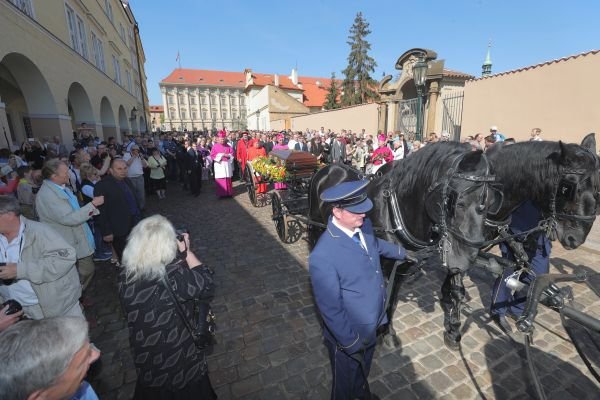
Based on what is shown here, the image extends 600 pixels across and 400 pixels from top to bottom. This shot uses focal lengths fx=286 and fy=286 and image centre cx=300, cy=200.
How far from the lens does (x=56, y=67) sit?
1127 cm

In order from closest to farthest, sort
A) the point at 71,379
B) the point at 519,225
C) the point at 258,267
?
the point at 71,379
the point at 519,225
the point at 258,267

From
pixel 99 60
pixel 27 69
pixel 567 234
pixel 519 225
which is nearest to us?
pixel 567 234

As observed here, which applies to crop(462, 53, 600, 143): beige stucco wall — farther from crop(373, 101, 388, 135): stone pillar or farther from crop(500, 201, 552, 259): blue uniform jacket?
crop(500, 201, 552, 259): blue uniform jacket

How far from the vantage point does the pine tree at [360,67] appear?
4088cm

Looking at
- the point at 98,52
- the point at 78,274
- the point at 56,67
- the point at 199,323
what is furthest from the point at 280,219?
the point at 98,52

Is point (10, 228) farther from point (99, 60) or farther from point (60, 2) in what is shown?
point (99, 60)

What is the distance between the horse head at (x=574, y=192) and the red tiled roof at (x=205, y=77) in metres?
97.1

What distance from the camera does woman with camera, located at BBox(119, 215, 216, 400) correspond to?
6.12 ft

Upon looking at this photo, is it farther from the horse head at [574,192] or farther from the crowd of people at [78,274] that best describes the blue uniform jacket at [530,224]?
the crowd of people at [78,274]

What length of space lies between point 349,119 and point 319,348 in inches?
722

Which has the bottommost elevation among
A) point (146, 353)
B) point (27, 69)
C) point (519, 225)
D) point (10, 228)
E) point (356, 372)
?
point (356, 372)

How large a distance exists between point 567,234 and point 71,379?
3879mm

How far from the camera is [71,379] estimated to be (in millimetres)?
1095

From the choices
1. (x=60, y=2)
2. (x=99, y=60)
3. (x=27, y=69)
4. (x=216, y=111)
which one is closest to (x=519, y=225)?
(x=27, y=69)
